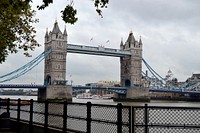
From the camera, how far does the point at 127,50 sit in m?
88.9

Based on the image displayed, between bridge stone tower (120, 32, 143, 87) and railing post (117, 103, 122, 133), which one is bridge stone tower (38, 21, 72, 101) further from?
railing post (117, 103, 122, 133)

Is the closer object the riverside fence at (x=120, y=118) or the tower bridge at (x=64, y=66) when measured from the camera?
the riverside fence at (x=120, y=118)

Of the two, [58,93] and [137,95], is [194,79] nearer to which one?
[137,95]

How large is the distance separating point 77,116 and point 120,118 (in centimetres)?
123

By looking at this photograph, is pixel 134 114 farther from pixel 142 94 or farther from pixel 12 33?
pixel 142 94

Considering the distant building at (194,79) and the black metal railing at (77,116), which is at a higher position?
the distant building at (194,79)

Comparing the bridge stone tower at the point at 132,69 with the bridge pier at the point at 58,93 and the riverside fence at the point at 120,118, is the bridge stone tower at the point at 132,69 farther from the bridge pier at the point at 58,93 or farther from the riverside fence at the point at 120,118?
the riverside fence at the point at 120,118

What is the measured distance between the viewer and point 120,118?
4.91 meters

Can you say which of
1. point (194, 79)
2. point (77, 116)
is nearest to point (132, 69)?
point (194, 79)

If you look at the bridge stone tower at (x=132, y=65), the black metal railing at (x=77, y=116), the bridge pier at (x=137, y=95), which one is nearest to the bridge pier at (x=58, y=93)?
the bridge pier at (x=137, y=95)

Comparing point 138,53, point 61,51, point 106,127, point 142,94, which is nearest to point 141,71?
point 138,53

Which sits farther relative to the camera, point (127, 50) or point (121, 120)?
point (127, 50)

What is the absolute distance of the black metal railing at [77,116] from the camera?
495cm

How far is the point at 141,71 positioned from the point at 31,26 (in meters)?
77.9
